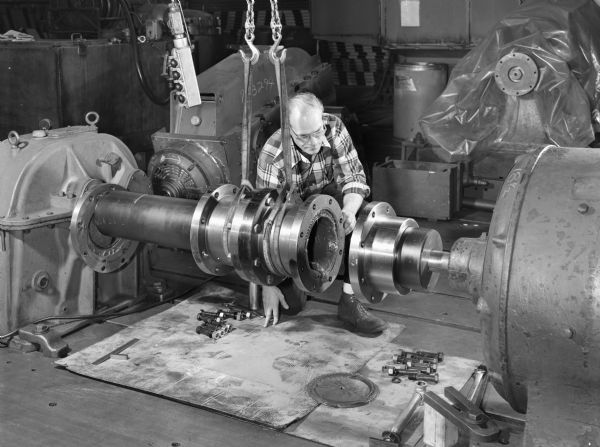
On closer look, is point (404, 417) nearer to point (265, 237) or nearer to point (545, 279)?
point (265, 237)

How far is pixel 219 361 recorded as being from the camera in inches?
106

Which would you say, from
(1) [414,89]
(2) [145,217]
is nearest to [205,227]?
(2) [145,217]

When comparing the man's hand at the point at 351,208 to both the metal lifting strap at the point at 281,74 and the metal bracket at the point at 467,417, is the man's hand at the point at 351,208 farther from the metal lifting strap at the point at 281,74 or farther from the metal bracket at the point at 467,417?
the metal bracket at the point at 467,417

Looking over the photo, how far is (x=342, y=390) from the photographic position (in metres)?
2.47

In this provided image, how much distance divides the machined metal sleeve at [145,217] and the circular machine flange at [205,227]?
0.77 ft

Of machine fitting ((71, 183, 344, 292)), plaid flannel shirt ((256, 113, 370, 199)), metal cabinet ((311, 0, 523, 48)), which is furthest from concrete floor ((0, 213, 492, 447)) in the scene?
metal cabinet ((311, 0, 523, 48))

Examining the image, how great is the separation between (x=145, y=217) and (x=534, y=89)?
7.47 ft

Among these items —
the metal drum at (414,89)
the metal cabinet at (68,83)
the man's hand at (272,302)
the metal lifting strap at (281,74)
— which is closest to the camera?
the metal lifting strap at (281,74)

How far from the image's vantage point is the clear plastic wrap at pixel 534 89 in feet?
13.0

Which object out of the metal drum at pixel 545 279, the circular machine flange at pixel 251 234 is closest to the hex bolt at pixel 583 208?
the metal drum at pixel 545 279

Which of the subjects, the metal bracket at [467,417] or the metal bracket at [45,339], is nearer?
the metal bracket at [467,417]

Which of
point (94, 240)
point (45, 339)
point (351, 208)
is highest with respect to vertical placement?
point (351, 208)

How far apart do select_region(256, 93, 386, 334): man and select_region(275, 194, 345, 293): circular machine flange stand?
17.7 inches

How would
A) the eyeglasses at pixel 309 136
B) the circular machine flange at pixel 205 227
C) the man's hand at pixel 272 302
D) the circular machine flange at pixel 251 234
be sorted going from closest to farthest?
the circular machine flange at pixel 251 234
the circular machine flange at pixel 205 227
the eyeglasses at pixel 309 136
the man's hand at pixel 272 302
